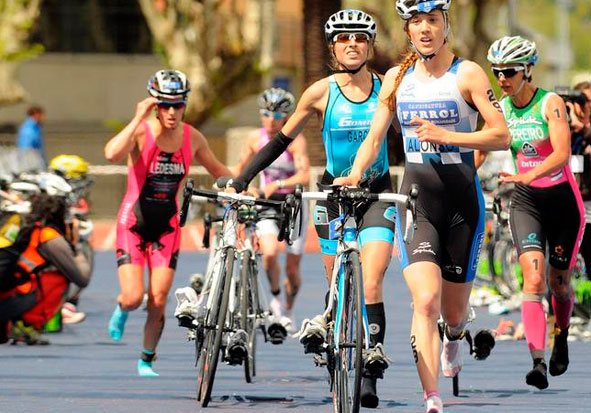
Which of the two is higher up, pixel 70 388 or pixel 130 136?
pixel 130 136

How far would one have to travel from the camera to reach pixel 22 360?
1457cm

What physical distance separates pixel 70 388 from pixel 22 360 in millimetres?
2146

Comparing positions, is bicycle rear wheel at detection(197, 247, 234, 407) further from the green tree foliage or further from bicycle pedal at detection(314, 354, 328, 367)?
the green tree foliage

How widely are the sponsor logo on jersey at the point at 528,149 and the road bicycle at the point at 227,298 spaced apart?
67.2 inches

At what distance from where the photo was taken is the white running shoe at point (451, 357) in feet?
36.8

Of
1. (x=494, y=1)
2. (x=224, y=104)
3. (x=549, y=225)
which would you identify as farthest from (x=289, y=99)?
(x=494, y=1)

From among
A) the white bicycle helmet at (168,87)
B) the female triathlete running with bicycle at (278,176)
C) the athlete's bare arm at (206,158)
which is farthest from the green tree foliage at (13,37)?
the white bicycle helmet at (168,87)

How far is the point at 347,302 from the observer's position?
993cm

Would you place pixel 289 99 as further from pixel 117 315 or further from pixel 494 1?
pixel 494 1

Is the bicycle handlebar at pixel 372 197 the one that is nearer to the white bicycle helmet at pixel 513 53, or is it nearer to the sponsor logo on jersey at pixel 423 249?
the sponsor logo on jersey at pixel 423 249

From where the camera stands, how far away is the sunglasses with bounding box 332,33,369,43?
11602 mm

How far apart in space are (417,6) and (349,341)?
1736 millimetres

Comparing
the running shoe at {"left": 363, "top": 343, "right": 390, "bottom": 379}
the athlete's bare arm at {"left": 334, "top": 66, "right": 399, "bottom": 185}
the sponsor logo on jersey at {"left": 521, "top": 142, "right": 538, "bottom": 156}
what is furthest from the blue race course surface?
the athlete's bare arm at {"left": 334, "top": 66, "right": 399, "bottom": 185}

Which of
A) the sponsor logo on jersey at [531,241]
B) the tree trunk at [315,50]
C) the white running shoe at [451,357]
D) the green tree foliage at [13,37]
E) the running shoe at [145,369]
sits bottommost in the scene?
the running shoe at [145,369]
